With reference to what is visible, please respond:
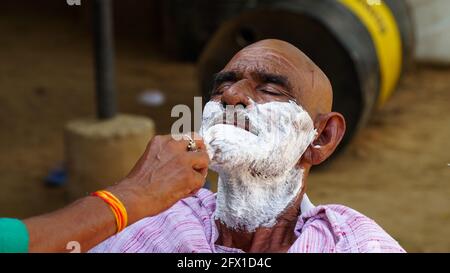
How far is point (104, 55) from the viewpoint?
4.99 metres

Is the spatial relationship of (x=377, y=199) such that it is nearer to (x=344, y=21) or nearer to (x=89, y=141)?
(x=344, y=21)

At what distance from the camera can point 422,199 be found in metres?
4.96

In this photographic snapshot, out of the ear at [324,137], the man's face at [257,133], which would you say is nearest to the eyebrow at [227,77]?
the man's face at [257,133]

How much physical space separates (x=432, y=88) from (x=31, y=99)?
3.82 meters

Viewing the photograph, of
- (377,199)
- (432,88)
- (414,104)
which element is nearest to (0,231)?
(377,199)

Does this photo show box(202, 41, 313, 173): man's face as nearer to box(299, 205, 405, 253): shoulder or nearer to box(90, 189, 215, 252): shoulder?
box(299, 205, 405, 253): shoulder

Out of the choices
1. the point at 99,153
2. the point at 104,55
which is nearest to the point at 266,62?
the point at 99,153

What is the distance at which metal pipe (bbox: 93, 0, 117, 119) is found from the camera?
16.2 feet

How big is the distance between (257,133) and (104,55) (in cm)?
325

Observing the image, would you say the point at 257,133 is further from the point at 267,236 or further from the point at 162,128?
the point at 162,128

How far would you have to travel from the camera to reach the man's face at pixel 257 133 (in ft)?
6.19

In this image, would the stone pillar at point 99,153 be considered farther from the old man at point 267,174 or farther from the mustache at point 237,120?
the mustache at point 237,120

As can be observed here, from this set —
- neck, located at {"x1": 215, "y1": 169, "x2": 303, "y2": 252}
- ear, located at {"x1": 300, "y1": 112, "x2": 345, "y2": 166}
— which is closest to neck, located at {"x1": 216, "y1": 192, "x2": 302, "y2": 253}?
neck, located at {"x1": 215, "y1": 169, "x2": 303, "y2": 252}

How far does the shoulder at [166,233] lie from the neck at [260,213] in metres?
0.06
